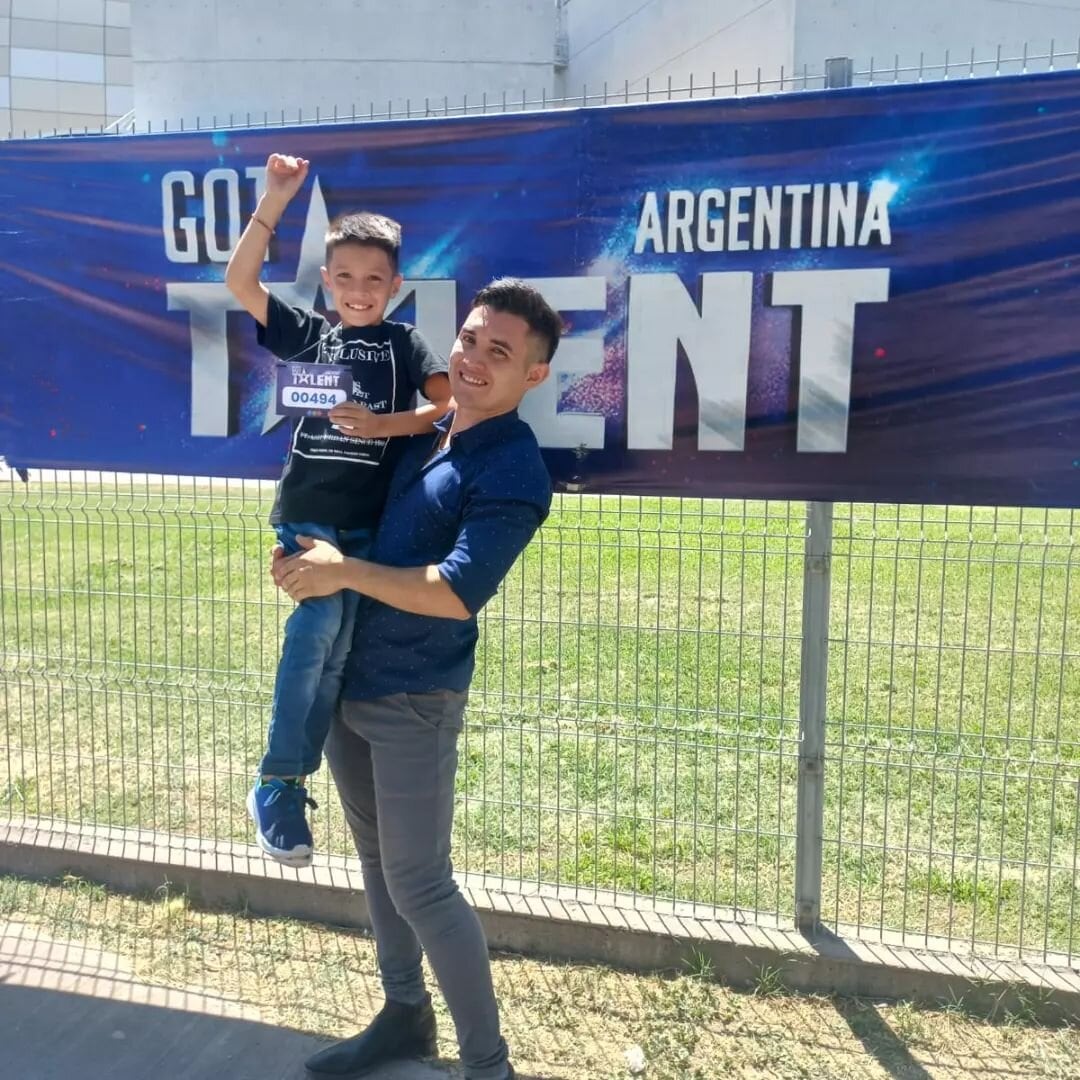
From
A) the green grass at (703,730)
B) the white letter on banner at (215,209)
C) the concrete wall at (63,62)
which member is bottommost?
the green grass at (703,730)

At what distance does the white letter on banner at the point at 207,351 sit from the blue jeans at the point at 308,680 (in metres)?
1.34

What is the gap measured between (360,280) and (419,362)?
0.85 ft

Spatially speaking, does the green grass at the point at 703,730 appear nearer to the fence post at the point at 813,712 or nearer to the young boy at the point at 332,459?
the fence post at the point at 813,712

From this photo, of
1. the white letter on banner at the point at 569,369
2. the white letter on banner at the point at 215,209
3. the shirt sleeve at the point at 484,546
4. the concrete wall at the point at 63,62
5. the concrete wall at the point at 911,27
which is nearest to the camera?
Answer: the shirt sleeve at the point at 484,546

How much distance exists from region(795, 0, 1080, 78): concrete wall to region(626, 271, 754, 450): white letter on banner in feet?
46.2

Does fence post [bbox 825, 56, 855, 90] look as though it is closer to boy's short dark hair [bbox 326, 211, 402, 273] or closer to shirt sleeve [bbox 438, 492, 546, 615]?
boy's short dark hair [bbox 326, 211, 402, 273]

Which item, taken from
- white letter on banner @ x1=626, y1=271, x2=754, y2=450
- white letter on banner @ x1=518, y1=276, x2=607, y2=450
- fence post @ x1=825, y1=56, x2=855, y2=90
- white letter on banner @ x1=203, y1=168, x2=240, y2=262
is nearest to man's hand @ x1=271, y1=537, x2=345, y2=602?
white letter on banner @ x1=518, y1=276, x2=607, y2=450

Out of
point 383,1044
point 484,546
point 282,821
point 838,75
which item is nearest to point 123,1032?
point 383,1044

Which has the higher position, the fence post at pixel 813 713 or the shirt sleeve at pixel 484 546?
the shirt sleeve at pixel 484 546

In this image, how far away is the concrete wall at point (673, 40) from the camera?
16.2 meters

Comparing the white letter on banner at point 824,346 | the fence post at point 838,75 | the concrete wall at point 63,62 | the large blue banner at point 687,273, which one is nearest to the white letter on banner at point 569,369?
the large blue banner at point 687,273

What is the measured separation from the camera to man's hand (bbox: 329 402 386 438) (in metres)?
2.58

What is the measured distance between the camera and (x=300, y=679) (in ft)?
8.34

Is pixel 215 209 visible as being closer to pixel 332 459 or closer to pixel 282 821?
pixel 332 459
